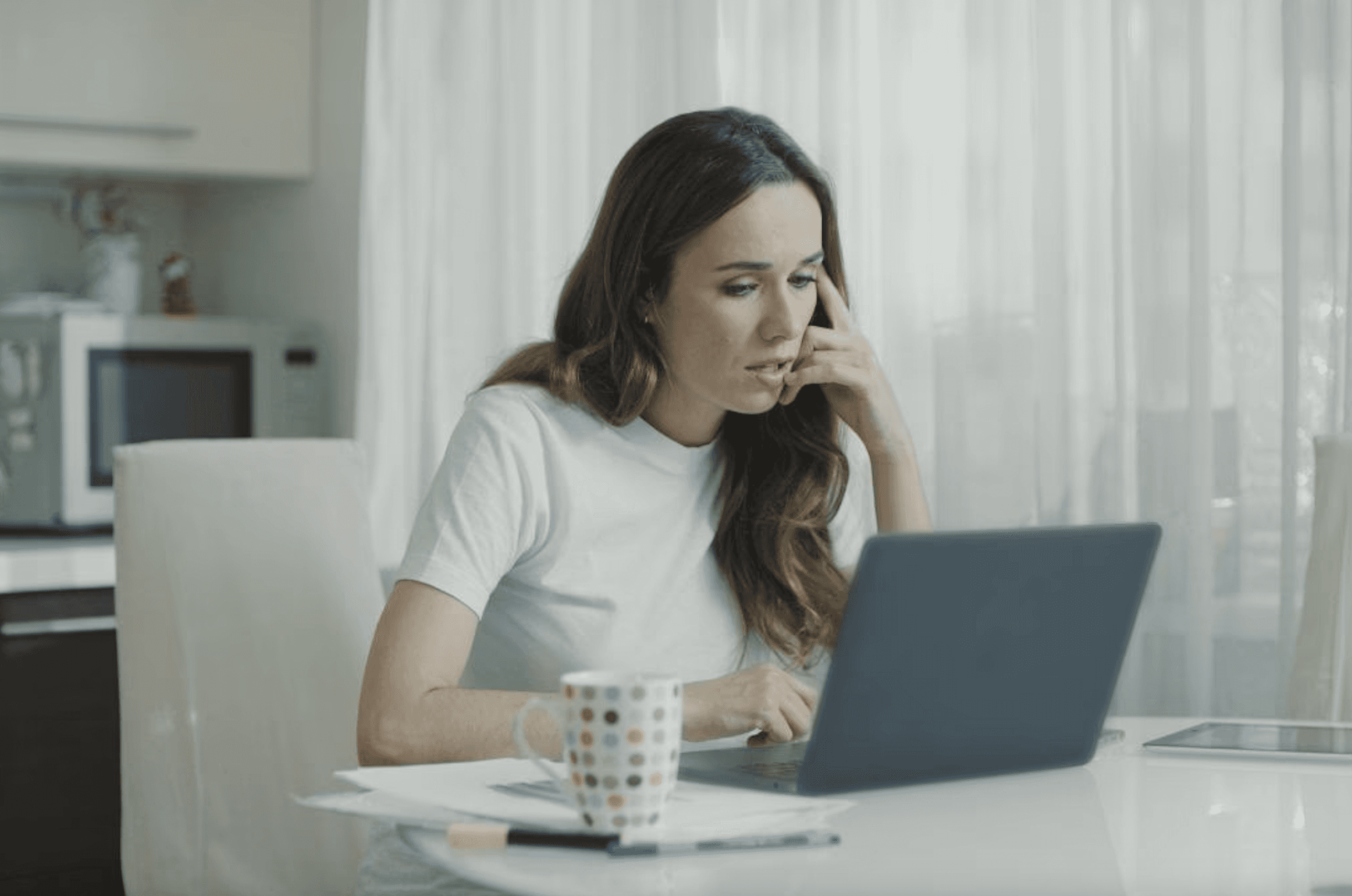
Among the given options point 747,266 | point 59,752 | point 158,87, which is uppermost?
point 158,87

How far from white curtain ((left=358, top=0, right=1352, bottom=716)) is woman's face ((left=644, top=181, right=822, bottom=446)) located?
664mm

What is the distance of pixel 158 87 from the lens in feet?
10.9

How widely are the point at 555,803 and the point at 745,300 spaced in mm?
669

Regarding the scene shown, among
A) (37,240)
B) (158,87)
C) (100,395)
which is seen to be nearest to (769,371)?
(100,395)

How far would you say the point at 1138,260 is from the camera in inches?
83.0

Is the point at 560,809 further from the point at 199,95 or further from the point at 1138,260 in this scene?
the point at 199,95

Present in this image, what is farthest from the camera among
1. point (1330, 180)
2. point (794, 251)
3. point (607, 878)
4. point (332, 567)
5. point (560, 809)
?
point (1330, 180)

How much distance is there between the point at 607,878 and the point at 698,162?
2.83 ft

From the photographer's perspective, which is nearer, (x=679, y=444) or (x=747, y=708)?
(x=747, y=708)

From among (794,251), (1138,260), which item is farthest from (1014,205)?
(794,251)

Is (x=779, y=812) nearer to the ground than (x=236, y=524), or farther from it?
nearer to the ground

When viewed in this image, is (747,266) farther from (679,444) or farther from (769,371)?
(679,444)

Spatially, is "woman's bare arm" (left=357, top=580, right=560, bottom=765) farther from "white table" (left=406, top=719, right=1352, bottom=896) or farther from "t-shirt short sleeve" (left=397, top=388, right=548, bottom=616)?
"white table" (left=406, top=719, right=1352, bottom=896)

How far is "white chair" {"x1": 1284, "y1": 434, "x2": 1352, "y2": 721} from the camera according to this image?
5.57 ft
